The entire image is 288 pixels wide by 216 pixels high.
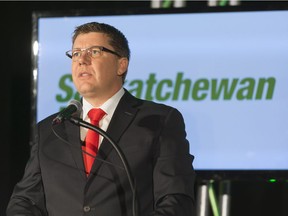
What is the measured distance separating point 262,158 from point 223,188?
288 mm

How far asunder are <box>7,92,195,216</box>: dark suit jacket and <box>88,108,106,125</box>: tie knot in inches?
2.4

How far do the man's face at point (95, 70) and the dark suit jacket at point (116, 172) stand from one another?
0.10 m

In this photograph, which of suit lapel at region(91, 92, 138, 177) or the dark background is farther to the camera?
the dark background

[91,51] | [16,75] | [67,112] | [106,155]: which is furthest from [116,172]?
[16,75]

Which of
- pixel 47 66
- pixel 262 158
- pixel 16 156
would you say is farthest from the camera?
pixel 16 156

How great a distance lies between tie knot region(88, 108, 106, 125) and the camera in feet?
8.41

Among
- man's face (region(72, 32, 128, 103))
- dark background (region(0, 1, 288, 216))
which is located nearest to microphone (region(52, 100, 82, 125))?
man's face (region(72, 32, 128, 103))

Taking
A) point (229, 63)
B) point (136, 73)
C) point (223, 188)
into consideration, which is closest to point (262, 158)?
point (223, 188)

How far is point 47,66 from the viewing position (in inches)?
172

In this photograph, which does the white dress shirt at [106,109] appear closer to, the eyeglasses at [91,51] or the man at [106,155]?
the man at [106,155]

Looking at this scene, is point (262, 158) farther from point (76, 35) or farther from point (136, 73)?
point (76, 35)

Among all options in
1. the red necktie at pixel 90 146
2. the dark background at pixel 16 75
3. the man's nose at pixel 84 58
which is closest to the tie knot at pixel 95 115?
the red necktie at pixel 90 146

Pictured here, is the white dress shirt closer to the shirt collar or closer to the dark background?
the shirt collar

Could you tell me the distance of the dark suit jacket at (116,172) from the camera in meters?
2.41
